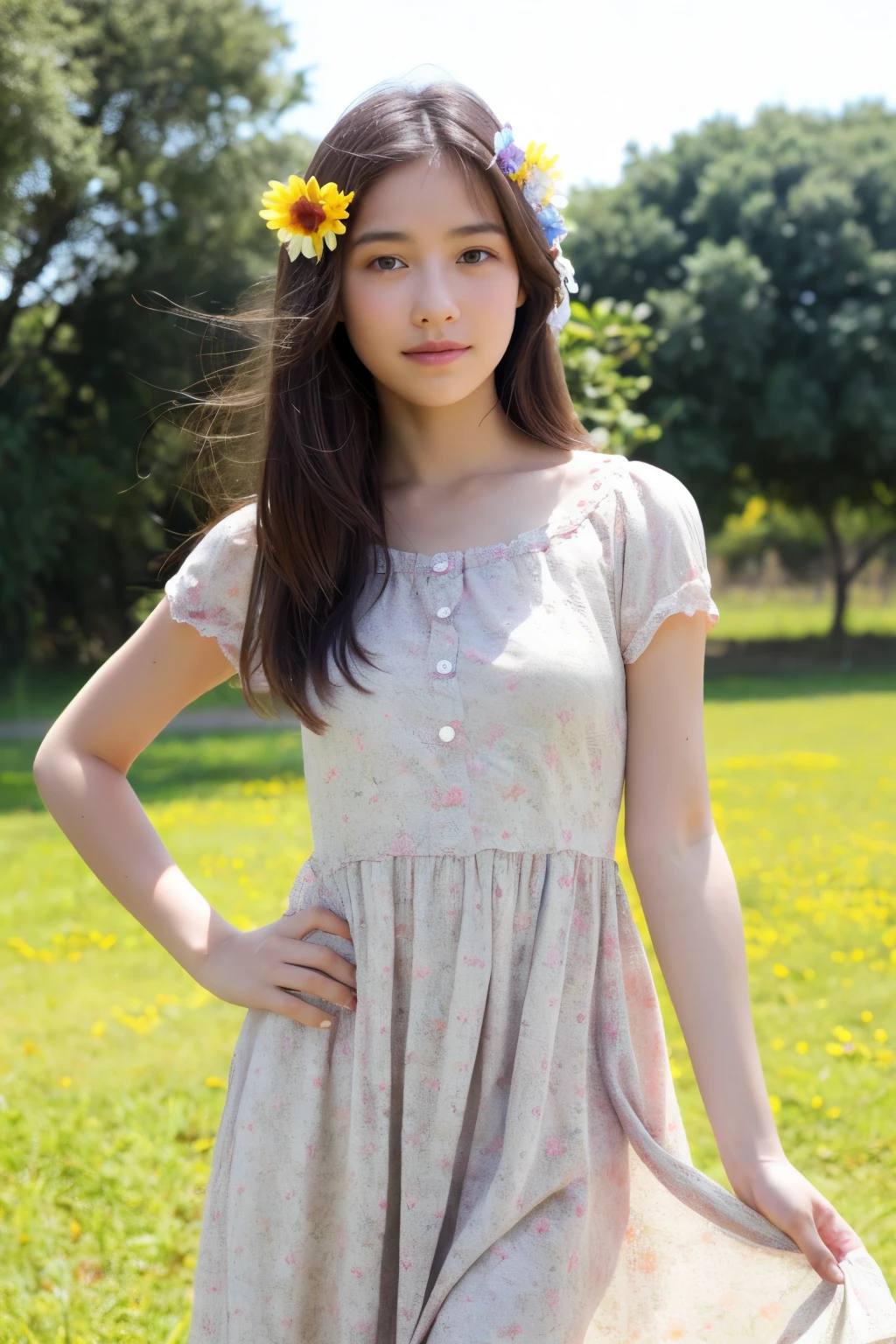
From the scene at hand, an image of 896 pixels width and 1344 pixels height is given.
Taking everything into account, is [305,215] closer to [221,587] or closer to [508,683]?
[221,587]

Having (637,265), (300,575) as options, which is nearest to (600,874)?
(300,575)

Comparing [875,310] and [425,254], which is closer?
[425,254]

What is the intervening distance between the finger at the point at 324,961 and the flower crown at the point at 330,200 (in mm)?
880

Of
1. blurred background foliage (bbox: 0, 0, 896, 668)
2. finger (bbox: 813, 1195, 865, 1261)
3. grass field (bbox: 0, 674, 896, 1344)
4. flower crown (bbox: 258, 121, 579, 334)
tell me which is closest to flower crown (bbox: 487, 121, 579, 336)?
flower crown (bbox: 258, 121, 579, 334)

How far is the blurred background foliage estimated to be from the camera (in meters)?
14.5

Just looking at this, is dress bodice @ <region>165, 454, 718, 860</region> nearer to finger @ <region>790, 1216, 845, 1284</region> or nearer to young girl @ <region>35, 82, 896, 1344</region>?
young girl @ <region>35, 82, 896, 1344</region>

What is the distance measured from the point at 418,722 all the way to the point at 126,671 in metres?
0.47

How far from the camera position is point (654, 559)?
1.54 m

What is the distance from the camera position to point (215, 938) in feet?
5.57

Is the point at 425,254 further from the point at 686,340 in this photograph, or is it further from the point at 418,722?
the point at 686,340

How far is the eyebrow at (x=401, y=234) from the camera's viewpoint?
1583 millimetres

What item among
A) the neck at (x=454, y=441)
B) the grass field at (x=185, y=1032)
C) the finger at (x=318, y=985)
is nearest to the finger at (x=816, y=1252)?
the finger at (x=318, y=985)

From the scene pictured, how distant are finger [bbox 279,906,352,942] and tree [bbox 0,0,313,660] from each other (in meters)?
12.6

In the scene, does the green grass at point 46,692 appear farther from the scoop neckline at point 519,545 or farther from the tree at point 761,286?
the scoop neckline at point 519,545
